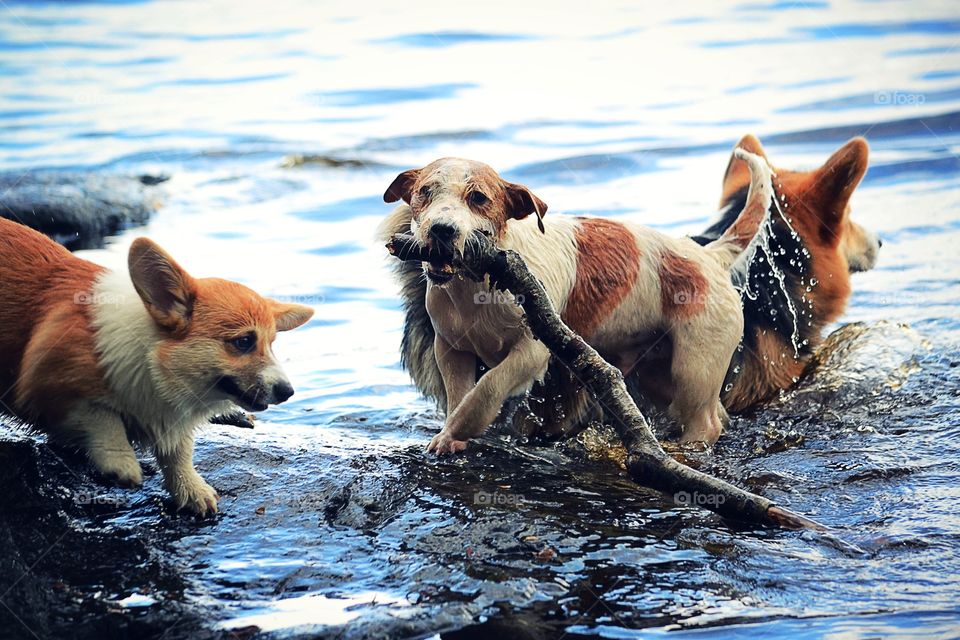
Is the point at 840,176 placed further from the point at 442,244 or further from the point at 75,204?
the point at 75,204

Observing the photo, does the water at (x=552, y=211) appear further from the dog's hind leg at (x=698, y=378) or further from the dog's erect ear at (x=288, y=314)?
the dog's erect ear at (x=288, y=314)

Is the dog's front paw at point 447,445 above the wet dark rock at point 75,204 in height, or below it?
below

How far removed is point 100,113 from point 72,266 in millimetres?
11167

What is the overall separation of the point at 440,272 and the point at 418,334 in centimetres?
114

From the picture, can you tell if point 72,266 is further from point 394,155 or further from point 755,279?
point 394,155

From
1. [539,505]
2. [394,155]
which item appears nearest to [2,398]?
[539,505]

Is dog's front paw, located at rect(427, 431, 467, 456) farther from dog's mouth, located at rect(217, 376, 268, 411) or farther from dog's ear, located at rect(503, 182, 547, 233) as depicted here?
dog's mouth, located at rect(217, 376, 268, 411)

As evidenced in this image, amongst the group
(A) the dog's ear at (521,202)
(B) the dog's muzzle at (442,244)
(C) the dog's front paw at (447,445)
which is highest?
(A) the dog's ear at (521,202)

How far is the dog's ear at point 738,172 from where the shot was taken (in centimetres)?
721

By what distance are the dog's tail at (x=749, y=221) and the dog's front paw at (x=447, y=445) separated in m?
1.70

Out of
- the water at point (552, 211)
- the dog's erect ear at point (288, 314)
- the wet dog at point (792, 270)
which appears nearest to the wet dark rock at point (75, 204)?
the water at point (552, 211)

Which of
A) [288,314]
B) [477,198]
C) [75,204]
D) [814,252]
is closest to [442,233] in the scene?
[477,198]

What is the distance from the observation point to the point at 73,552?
4.37m

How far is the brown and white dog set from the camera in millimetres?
5008
